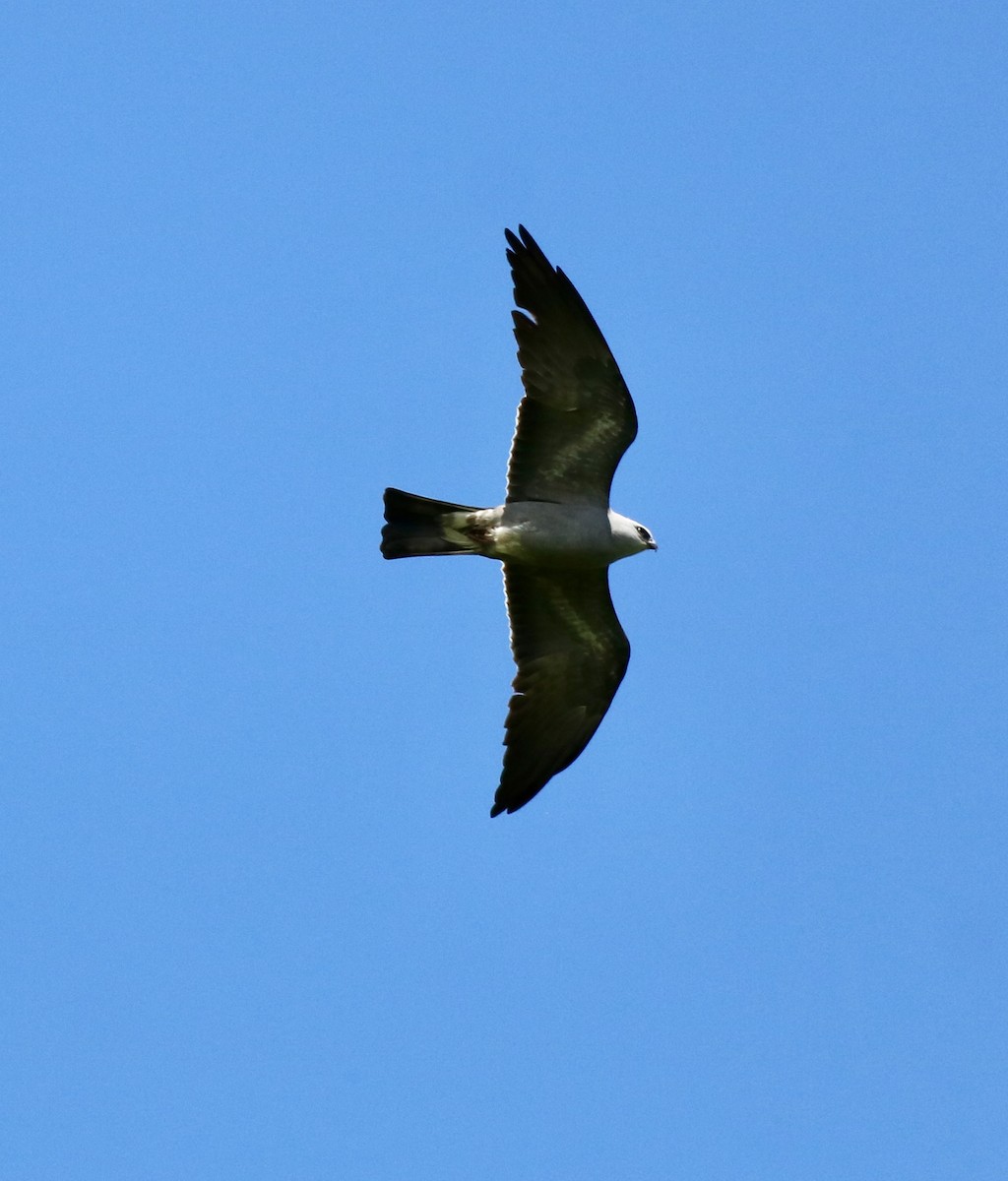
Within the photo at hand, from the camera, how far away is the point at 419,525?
1513 centimetres

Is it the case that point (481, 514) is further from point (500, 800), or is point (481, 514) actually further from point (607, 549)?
point (500, 800)

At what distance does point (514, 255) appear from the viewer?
14.4 metres

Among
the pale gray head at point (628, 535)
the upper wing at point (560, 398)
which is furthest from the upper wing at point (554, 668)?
the upper wing at point (560, 398)

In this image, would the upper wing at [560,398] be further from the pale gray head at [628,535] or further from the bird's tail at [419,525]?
the bird's tail at [419,525]

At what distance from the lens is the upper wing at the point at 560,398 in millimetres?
14398

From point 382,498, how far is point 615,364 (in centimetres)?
224

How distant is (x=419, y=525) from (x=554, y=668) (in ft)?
5.99

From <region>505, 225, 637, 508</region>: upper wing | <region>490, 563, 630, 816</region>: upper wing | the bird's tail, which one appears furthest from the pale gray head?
the bird's tail

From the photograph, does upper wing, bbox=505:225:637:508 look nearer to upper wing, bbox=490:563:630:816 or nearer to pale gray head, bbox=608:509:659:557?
pale gray head, bbox=608:509:659:557

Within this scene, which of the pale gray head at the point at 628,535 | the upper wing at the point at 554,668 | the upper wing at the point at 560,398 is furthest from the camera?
the upper wing at the point at 554,668

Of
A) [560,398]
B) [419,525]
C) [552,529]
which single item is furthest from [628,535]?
[419,525]

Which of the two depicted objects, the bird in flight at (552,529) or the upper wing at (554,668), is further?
the upper wing at (554,668)

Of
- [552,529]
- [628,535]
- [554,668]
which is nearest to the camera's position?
[552,529]

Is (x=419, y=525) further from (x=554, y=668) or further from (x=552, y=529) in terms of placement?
(x=554, y=668)
